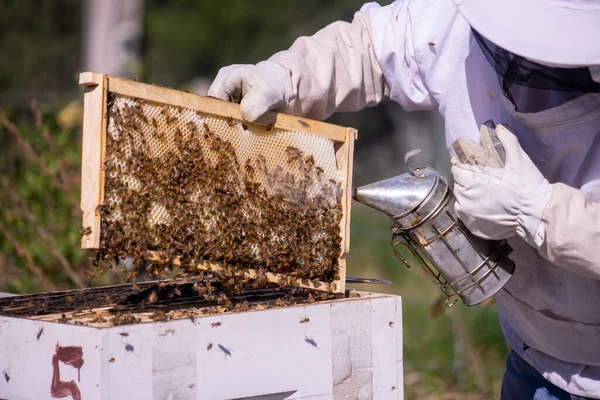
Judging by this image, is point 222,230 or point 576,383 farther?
point 576,383

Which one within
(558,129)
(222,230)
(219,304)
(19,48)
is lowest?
(219,304)

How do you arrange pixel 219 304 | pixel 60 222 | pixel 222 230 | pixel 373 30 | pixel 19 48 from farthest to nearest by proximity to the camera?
pixel 19 48, pixel 60 222, pixel 373 30, pixel 219 304, pixel 222 230

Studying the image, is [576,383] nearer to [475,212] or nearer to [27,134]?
[475,212]

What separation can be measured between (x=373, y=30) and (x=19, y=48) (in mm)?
13441

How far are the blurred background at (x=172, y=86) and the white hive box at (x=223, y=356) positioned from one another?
6.61 feet

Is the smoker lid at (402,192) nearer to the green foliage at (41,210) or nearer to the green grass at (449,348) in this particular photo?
the green grass at (449,348)

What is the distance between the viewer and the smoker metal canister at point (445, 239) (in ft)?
7.51

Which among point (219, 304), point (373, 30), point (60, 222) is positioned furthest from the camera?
point (60, 222)

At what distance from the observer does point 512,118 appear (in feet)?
7.88

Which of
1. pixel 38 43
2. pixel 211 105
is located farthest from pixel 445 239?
pixel 38 43

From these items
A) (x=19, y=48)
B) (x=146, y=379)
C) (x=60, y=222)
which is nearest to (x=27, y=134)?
(x=60, y=222)

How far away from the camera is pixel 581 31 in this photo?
79.1 inches

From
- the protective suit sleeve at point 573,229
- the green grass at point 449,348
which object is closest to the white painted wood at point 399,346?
the protective suit sleeve at point 573,229

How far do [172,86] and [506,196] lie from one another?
1092 centimetres
